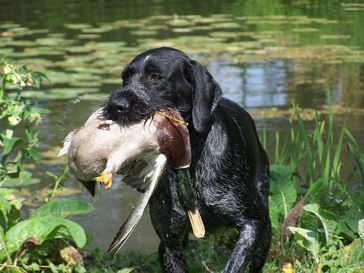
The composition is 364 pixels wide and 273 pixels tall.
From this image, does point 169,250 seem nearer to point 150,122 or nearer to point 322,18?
point 150,122

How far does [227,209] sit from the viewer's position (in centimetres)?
392

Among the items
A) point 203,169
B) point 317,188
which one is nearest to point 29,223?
point 203,169

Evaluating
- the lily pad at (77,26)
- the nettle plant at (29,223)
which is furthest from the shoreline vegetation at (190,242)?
the lily pad at (77,26)

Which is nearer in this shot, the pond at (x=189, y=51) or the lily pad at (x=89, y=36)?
the pond at (x=189, y=51)

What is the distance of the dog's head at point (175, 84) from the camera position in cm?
372

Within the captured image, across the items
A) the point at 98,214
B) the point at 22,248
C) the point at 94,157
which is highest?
the point at 94,157

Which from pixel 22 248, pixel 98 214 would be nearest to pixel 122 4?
pixel 98 214

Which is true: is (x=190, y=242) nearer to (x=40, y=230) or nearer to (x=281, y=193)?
(x=281, y=193)

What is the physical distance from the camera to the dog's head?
12.2ft

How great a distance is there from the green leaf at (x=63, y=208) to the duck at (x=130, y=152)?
0.72 m

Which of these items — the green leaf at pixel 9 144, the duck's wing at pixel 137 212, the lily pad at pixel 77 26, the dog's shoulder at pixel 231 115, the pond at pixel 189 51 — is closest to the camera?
the duck's wing at pixel 137 212

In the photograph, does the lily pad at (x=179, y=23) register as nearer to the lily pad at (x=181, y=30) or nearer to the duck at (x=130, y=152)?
the lily pad at (x=181, y=30)

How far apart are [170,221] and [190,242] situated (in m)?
1.13

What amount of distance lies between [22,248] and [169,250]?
76 centimetres
